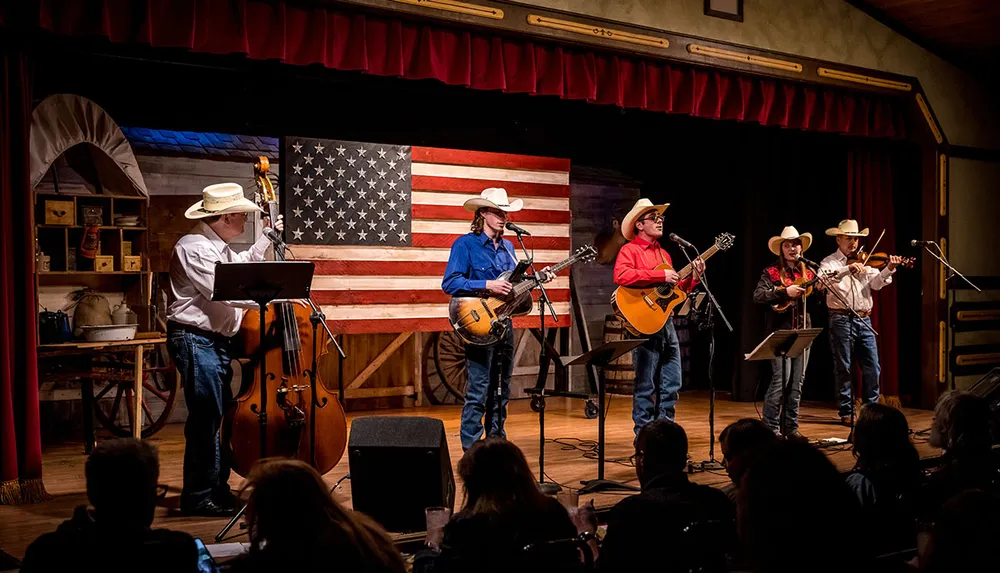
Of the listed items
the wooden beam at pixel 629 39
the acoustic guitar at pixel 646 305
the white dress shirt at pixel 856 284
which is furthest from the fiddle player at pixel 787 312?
the wooden beam at pixel 629 39

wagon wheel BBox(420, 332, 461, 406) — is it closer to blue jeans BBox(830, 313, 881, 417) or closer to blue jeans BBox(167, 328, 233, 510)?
blue jeans BBox(830, 313, 881, 417)

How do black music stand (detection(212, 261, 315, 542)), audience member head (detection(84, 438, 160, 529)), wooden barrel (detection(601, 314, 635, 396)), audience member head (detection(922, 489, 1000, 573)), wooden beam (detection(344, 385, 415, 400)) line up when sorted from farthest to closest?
wooden barrel (detection(601, 314, 635, 396)), wooden beam (detection(344, 385, 415, 400)), black music stand (detection(212, 261, 315, 542)), audience member head (detection(84, 438, 160, 529)), audience member head (detection(922, 489, 1000, 573))

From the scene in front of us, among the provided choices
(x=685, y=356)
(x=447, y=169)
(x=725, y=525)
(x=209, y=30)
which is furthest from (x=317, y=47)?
(x=685, y=356)

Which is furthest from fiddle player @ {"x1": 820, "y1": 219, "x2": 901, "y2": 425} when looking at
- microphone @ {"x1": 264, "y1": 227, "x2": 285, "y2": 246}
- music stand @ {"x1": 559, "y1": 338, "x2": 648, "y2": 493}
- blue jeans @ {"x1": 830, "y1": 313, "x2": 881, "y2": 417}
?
microphone @ {"x1": 264, "y1": 227, "x2": 285, "y2": 246}

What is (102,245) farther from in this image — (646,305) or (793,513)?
(793,513)

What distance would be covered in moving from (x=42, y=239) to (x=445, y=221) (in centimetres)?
339

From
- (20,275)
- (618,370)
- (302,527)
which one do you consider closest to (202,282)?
(20,275)

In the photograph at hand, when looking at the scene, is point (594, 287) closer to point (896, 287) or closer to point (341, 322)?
point (896, 287)

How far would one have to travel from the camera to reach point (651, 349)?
6.27m

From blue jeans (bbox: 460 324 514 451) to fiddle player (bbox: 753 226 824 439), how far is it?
2.38 meters

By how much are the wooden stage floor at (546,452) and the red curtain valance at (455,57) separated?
2.76 meters

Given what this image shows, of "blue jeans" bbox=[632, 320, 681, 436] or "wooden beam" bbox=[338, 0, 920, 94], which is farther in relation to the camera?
"wooden beam" bbox=[338, 0, 920, 94]

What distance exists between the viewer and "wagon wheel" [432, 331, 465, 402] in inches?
382

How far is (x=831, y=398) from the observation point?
10.2m
